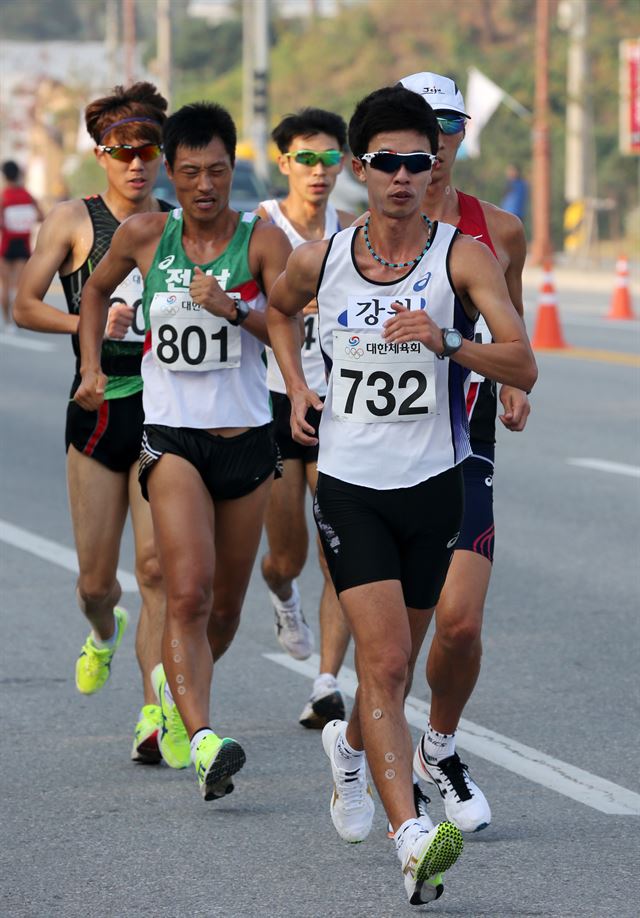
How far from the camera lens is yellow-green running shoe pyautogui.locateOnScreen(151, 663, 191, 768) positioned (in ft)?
20.4

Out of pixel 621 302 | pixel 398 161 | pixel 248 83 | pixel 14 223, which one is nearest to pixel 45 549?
pixel 398 161

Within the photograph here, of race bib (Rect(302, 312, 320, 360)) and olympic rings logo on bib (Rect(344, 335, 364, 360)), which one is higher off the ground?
olympic rings logo on bib (Rect(344, 335, 364, 360))

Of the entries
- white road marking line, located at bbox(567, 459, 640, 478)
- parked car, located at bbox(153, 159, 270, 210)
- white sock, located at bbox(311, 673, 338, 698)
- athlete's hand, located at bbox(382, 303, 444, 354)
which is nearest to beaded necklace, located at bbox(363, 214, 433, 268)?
athlete's hand, located at bbox(382, 303, 444, 354)

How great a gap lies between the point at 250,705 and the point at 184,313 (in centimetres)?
184

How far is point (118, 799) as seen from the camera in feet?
20.1

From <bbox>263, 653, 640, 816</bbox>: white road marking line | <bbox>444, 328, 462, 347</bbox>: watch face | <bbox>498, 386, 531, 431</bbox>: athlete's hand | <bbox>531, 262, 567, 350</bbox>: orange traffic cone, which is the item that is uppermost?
<bbox>444, 328, 462, 347</bbox>: watch face

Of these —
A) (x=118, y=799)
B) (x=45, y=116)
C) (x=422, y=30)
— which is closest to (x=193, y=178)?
→ (x=118, y=799)

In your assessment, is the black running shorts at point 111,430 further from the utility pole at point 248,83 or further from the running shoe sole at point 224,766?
the utility pole at point 248,83

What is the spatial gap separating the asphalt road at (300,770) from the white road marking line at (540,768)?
1 cm

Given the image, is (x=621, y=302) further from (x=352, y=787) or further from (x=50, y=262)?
(x=352, y=787)

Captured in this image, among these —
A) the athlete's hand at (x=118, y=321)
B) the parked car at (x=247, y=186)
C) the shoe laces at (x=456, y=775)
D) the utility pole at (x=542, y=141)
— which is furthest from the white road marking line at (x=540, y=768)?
the utility pole at (x=542, y=141)

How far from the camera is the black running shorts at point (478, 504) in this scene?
238 inches

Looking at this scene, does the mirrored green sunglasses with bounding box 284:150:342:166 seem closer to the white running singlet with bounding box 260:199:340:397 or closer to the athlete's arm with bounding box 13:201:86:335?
the white running singlet with bounding box 260:199:340:397

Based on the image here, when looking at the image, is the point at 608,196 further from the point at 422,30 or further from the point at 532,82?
the point at 422,30
